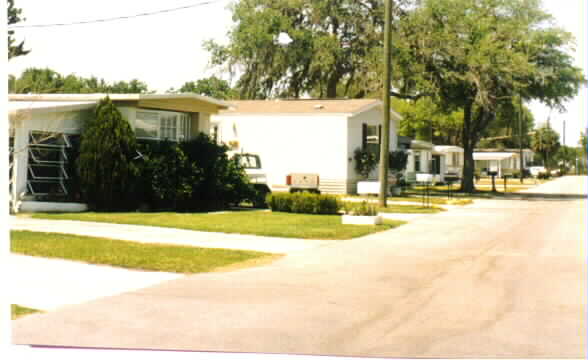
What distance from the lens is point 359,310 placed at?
6.07 metres

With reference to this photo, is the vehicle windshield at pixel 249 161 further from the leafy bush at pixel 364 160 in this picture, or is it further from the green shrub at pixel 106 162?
the leafy bush at pixel 364 160

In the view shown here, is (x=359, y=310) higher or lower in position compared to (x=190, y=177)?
lower

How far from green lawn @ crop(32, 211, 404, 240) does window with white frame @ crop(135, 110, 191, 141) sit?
2.80m

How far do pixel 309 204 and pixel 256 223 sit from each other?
3.06 metres

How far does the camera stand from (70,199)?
1647cm

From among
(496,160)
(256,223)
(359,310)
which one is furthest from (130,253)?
(496,160)

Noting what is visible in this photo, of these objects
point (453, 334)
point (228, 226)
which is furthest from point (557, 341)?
point (228, 226)

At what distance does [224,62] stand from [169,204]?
14.6 metres

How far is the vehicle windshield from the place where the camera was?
64.8 feet

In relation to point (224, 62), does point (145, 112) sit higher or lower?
lower

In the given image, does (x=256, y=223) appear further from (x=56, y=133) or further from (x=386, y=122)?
(x=386, y=122)

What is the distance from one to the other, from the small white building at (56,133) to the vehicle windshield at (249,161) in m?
2.12

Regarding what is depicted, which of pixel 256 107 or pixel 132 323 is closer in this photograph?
pixel 132 323

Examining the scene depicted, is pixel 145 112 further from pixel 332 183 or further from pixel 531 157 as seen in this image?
pixel 531 157
